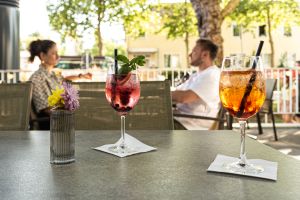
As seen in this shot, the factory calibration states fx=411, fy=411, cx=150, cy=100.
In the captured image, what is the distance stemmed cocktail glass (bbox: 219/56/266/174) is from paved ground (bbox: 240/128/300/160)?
4.55 metres

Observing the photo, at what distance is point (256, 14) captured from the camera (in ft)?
78.7

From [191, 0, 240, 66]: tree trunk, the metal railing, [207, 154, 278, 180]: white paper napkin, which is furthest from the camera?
[191, 0, 240, 66]: tree trunk

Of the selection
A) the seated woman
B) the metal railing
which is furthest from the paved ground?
the seated woman

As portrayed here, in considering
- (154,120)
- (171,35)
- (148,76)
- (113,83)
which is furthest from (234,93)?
(171,35)

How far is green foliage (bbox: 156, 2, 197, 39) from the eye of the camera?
2552cm

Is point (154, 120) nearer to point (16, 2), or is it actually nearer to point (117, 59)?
point (117, 59)

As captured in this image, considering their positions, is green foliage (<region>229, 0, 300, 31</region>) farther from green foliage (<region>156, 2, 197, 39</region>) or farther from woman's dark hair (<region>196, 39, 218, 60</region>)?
woman's dark hair (<region>196, 39, 218, 60</region>)

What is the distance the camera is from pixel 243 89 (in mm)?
1060

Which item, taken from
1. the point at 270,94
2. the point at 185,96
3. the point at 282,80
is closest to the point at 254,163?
the point at 185,96

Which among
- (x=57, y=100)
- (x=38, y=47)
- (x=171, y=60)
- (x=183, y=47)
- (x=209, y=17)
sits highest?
(x=183, y=47)

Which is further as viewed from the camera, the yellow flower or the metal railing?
the metal railing

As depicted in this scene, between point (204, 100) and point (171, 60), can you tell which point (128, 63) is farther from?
point (171, 60)

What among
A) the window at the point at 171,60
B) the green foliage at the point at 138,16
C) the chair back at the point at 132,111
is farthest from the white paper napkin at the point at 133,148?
the window at the point at 171,60

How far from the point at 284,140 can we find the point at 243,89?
6.17m
